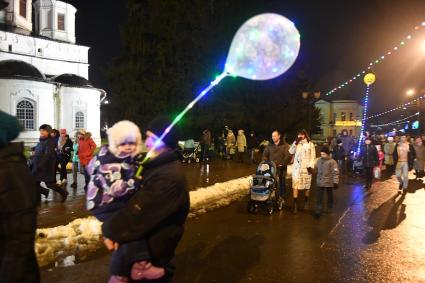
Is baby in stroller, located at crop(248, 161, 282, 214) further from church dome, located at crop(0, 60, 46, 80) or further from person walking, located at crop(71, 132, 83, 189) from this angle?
church dome, located at crop(0, 60, 46, 80)

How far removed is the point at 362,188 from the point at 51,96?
30434 mm

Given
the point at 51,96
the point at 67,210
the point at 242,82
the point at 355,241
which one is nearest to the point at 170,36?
the point at 242,82

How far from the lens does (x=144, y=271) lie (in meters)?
2.93

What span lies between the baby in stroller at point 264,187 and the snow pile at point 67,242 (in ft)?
12.8

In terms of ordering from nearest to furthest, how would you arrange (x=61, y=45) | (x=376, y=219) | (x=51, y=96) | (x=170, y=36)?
(x=376, y=219)
(x=170, y=36)
(x=51, y=96)
(x=61, y=45)

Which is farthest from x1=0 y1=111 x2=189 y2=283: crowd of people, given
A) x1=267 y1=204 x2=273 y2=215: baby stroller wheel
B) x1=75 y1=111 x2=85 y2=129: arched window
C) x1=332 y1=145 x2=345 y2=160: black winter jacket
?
x1=75 y1=111 x2=85 y2=129: arched window

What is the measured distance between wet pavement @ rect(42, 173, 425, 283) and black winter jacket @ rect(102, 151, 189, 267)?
2895 mm

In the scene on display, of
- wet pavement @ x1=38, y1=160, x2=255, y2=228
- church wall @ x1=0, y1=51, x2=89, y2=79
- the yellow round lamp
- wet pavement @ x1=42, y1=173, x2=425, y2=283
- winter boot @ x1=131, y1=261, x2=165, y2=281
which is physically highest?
church wall @ x1=0, y1=51, x2=89, y2=79

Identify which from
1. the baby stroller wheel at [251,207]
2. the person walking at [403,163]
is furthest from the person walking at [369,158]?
the baby stroller wheel at [251,207]

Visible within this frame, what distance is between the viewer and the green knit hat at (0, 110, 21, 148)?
289 centimetres

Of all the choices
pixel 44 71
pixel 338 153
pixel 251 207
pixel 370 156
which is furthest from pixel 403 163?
pixel 44 71

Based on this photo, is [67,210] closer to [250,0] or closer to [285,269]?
[285,269]

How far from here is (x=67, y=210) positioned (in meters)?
10.2

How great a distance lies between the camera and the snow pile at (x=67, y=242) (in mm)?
6461
